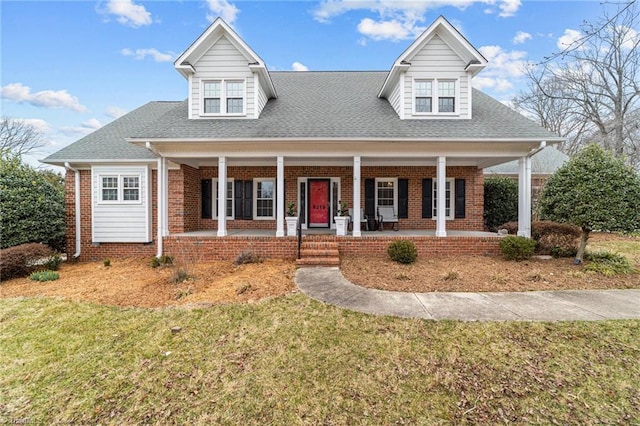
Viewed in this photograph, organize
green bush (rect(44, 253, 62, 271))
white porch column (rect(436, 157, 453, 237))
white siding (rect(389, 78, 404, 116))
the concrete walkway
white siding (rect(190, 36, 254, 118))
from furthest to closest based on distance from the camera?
white siding (rect(389, 78, 404, 116)) < white siding (rect(190, 36, 254, 118)) < white porch column (rect(436, 157, 453, 237)) < green bush (rect(44, 253, 62, 271)) < the concrete walkway

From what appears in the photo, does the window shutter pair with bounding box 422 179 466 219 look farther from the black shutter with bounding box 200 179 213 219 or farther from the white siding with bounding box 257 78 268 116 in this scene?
the black shutter with bounding box 200 179 213 219

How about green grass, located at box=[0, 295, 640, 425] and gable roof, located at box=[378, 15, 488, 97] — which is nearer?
green grass, located at box=[0, 295, 640, 425]

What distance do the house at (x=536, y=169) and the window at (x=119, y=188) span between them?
16.5m

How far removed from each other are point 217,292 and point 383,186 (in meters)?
8.27

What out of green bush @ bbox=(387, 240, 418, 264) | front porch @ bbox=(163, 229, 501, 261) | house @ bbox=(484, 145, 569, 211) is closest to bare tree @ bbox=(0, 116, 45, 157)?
front porch @ bbox=(163, 229, 501, 261)

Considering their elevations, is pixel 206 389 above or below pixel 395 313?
below

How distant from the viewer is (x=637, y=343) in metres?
3.54

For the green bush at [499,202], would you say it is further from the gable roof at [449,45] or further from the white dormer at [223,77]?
the white dormer at [223,77]

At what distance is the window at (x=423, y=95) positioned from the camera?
31.5 ft

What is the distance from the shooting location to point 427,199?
11.6 meters

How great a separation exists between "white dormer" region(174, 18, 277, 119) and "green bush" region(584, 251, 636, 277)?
34.9ft

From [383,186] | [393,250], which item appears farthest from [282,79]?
[393,250]

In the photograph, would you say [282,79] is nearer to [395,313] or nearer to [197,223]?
[197,223]

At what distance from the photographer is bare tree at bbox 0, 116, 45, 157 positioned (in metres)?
24.1
